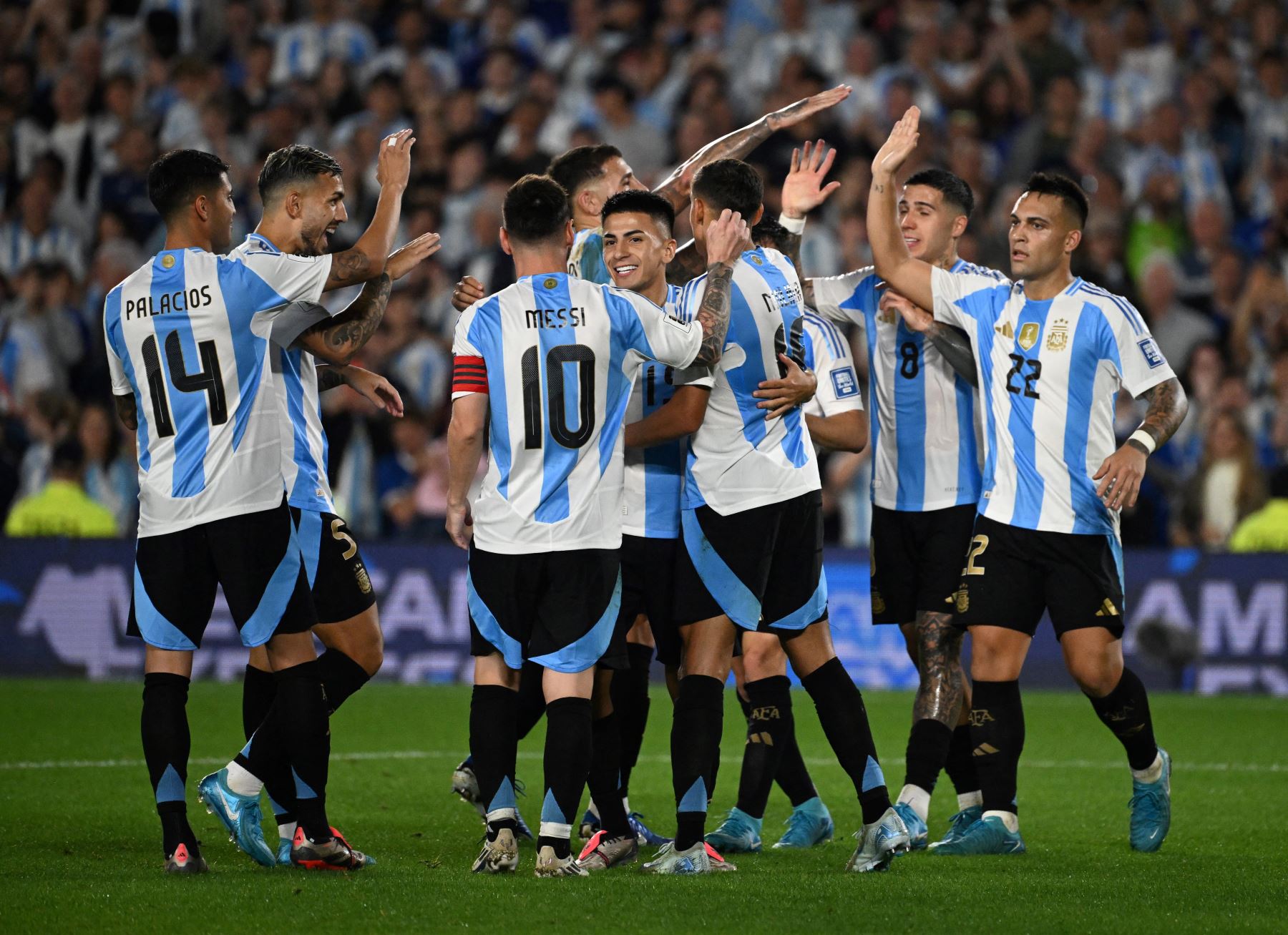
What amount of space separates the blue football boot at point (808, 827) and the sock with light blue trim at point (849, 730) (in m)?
0.72

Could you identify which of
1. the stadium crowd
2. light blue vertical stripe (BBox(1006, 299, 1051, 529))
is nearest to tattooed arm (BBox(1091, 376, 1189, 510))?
light blue vertical stripe (BBox(1006, 299, 1051, 529))

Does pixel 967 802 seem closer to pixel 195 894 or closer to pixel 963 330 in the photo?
pixel 963 330

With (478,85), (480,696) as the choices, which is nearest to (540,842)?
(480,696)

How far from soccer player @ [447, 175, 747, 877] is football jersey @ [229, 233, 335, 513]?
2.75ft

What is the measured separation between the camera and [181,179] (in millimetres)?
5750

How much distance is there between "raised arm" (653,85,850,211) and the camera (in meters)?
7.30

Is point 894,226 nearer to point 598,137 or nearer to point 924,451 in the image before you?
point 924,451

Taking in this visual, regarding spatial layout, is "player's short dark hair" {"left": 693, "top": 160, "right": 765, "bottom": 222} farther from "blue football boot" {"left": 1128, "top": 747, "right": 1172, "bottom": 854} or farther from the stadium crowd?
the stadium crowd

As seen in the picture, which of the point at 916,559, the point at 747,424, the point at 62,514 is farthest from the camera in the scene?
the point at 62,514

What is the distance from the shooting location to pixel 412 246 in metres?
6.02

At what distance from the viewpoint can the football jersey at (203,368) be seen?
5.61m

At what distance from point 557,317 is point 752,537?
1.09m

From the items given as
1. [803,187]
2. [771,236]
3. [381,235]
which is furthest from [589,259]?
[381,235]

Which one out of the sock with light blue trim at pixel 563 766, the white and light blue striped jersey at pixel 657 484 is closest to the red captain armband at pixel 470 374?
the white and light blue striped jersey at pixel 657 484
